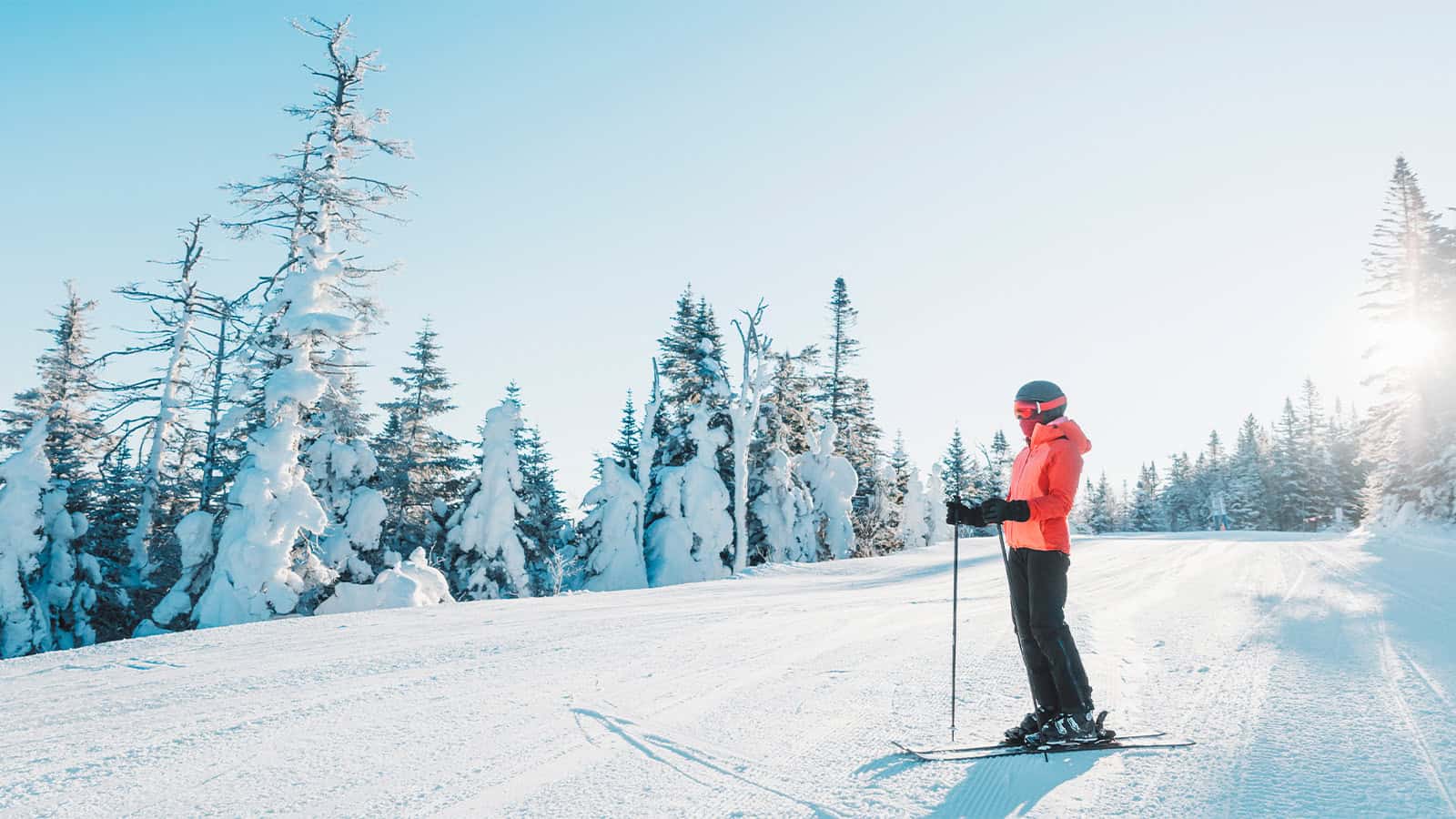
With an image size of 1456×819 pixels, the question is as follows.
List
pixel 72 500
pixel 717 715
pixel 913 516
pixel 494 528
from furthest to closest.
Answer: pixel 913 516, pixel 494 528, pixel 72 500, pixel 717 715

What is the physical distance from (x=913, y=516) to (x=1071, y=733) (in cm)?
3956

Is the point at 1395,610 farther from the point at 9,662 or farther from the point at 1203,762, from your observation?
the point at 9,662

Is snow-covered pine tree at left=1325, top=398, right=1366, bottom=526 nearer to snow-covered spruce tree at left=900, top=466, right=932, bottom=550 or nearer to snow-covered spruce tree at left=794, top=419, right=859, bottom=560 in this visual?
snow-covered spruce tree at left=900, top=466, right=932, bottom=550

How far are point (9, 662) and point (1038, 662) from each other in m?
8.82

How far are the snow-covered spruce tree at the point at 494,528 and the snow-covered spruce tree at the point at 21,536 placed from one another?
9.50 metres

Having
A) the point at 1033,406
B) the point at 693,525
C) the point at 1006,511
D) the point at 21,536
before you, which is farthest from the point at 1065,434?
the point at 693,525

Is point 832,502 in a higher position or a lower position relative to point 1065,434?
lower

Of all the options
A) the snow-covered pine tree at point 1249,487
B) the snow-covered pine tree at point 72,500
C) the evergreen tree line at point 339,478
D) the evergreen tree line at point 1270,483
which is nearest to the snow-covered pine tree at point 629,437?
the evergreen tree line at point 339,478

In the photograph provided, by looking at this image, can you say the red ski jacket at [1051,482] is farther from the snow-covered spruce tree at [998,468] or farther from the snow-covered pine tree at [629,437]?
the snow-covered spruce tree at [998,468]

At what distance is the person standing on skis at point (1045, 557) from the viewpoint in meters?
3.69

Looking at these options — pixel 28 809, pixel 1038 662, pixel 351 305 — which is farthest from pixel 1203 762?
pixel 351 305

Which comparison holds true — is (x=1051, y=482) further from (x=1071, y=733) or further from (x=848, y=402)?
(x=848, y=402)

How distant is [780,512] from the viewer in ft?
92.0

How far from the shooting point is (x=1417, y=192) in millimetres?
27219
